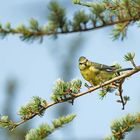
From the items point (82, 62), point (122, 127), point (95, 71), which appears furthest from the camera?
point (82, 62)

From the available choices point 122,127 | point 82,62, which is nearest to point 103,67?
point 82,62

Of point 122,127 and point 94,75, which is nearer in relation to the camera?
point 122,127

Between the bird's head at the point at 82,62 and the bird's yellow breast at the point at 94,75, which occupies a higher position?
the bird's head at the point at 82,62

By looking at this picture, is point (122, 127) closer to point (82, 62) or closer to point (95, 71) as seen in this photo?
point (95, 71)

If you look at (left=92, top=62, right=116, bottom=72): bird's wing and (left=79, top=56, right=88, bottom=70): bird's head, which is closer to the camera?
(left=92, top=62, right=116, bottom=72): bird's wing

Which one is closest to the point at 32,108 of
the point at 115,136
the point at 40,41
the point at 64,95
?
the point at 64,95

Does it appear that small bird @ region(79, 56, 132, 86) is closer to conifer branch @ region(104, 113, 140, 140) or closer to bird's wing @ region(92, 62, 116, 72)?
bird's wing @ region(92, 62, 116, 72)

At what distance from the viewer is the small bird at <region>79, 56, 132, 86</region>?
421cm

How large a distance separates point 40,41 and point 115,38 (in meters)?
0.58

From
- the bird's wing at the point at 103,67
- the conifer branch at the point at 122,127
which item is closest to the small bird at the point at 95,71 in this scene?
the bird's wing at the point at 103,67

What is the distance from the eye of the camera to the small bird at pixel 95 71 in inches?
166

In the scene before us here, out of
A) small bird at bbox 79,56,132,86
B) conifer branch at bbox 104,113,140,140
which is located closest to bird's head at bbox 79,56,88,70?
small bird at bbox 79,56,132,86

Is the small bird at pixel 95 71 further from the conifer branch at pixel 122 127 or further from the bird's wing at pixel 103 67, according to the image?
the conifer branch at pixel 122 127

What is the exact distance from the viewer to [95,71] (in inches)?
181
